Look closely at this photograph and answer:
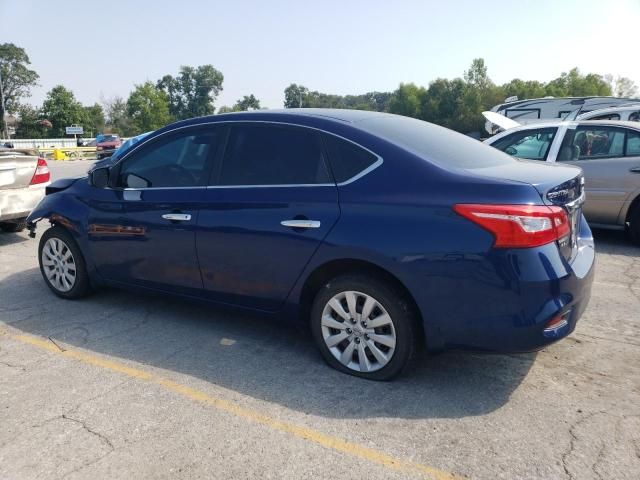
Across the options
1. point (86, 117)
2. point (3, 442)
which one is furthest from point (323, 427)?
point (86, 117)

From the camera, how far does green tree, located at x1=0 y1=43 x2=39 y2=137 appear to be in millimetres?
85062

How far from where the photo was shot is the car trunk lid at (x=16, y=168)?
23.8 ft

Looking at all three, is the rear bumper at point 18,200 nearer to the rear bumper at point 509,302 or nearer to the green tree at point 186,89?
the rear bumper at point 509,302

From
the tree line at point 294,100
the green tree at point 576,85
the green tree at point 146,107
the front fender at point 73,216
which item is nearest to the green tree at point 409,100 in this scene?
the tree line at point 294,100

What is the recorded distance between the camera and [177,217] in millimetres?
3975

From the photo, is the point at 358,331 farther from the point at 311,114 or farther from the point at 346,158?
the point at 311,114

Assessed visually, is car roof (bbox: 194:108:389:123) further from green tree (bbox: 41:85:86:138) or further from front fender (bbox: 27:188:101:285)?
green tree (bbox: 41:85:86:138)

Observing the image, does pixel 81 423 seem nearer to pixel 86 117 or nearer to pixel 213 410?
pixel 213 410

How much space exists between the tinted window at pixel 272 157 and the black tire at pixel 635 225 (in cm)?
510

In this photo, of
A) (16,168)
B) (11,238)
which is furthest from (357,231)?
(11,238)

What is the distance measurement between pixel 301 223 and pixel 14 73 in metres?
101

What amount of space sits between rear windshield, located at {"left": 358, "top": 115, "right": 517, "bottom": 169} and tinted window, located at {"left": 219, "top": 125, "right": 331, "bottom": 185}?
417mm

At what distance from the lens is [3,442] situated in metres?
2.76

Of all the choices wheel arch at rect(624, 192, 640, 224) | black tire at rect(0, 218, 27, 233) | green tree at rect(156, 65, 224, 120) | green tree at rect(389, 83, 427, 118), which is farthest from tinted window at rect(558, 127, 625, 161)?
green tree at rect(156, 65, 224, 120)
